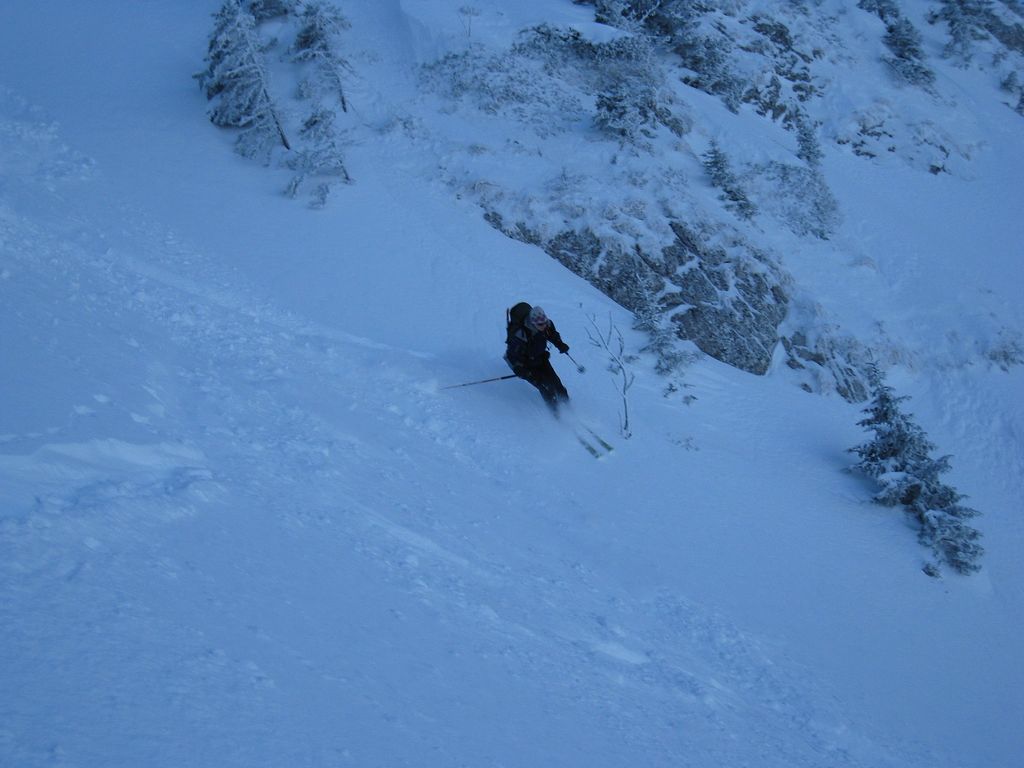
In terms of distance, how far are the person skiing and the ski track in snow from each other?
26.2 inches

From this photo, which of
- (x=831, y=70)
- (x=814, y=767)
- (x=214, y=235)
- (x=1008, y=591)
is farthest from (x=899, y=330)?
(x=214, y=235)

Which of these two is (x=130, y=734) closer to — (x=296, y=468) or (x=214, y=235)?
(x=296, y=468)

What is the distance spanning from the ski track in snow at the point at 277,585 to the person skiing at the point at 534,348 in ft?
2.19

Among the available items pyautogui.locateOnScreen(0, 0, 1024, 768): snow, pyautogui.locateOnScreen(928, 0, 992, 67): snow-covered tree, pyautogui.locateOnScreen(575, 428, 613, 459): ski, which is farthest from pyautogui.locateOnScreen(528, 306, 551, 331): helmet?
pyautogui.locateOnScreen(928, 0, 992, 67): snow-covered tree

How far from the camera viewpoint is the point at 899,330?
1622 cm

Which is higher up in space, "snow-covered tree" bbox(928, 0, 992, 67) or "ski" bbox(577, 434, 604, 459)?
"snow-covered tree" bbox(928, 0, 992, 67)

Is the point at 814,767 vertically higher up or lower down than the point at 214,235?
lower down

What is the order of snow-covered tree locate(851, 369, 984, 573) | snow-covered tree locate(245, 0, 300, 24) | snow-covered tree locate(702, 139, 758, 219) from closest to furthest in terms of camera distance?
snow-covered tree locate(851, 369, 984, 573)
snow-covered tree locate(702, 139, 758, 219)
snow-covered tree locate(245, 0, 300, 24)

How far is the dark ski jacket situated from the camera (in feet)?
30.7

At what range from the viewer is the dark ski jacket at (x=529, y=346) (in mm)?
9359

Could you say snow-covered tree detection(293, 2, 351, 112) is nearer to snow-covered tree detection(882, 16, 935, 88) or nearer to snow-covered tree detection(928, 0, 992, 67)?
snow-covered tree detection(882, 16, 935, 88)

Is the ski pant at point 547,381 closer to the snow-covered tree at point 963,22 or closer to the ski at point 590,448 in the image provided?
the ski at point 590,448

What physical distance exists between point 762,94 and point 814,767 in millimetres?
21493

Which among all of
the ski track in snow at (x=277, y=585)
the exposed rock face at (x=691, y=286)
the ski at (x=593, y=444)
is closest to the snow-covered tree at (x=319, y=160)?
the exposed rock face at (x=691, y=286)
